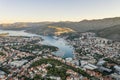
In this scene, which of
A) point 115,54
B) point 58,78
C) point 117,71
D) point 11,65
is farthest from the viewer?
point 115,54

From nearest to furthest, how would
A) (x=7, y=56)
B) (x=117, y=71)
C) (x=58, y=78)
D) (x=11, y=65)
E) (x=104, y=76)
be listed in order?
1. (x=58, y=78)
2. (x=104, y=76)
3. (x=117, y=71)
4. (x=11, y=65)
5. (x=7, y=56)

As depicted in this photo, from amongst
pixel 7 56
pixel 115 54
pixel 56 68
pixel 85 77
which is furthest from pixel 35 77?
pixel 115 54

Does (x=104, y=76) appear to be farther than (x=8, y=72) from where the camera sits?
No

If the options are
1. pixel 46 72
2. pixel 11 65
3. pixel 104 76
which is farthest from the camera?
pixel 11 65

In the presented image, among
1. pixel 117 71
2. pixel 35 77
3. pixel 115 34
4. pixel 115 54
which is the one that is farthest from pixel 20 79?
pixel 115 34

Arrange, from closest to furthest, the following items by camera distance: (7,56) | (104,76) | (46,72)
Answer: (46,72)
(104,76)
(7,56)

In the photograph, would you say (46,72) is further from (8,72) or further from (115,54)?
(115,54)

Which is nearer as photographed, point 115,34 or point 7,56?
point 7,56

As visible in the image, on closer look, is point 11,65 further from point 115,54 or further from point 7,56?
point 115,54
